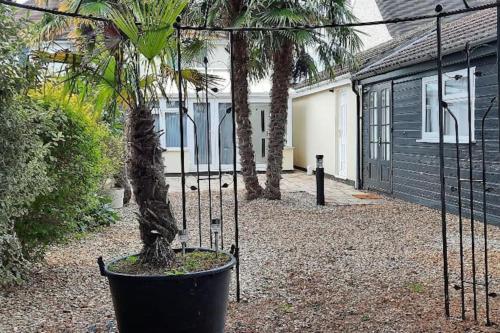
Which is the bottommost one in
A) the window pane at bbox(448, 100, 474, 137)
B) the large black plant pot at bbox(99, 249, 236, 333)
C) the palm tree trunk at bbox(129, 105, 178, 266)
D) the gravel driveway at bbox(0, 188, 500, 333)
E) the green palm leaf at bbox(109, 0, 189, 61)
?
the gravel driveway at bbox(0, 188, 500, 333)

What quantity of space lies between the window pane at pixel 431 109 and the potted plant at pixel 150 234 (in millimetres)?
7554

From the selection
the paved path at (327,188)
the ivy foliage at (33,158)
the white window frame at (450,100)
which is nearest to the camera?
the ivy foliage at (33,158)

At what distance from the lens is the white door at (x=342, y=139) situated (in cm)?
1564

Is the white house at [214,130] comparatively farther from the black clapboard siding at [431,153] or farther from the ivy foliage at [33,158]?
the ivy foliage at [33,158]

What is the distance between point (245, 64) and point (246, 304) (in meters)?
7.07

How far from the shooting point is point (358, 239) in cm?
793

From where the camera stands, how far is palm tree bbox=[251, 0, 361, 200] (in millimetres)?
10289

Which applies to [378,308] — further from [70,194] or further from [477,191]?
[477,191]

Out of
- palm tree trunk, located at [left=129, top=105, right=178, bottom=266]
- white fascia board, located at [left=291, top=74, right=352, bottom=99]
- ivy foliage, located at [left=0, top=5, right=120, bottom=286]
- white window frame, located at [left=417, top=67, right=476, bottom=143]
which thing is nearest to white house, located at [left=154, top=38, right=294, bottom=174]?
white fascia board, located at [left=291, top=74, right=352, bottom=99]

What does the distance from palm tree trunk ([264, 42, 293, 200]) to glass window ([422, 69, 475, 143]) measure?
2643 millimetres

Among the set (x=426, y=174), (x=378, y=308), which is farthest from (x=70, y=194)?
(x=426, y=174)

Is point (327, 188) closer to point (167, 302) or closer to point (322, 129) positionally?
point (322, 129)

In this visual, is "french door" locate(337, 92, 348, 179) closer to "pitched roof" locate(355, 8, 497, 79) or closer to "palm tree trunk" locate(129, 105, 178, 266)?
"pitched roof" locate(355, 8, 497, 79)

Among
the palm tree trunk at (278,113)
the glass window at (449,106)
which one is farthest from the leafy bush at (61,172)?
the glass window at (449,106)
